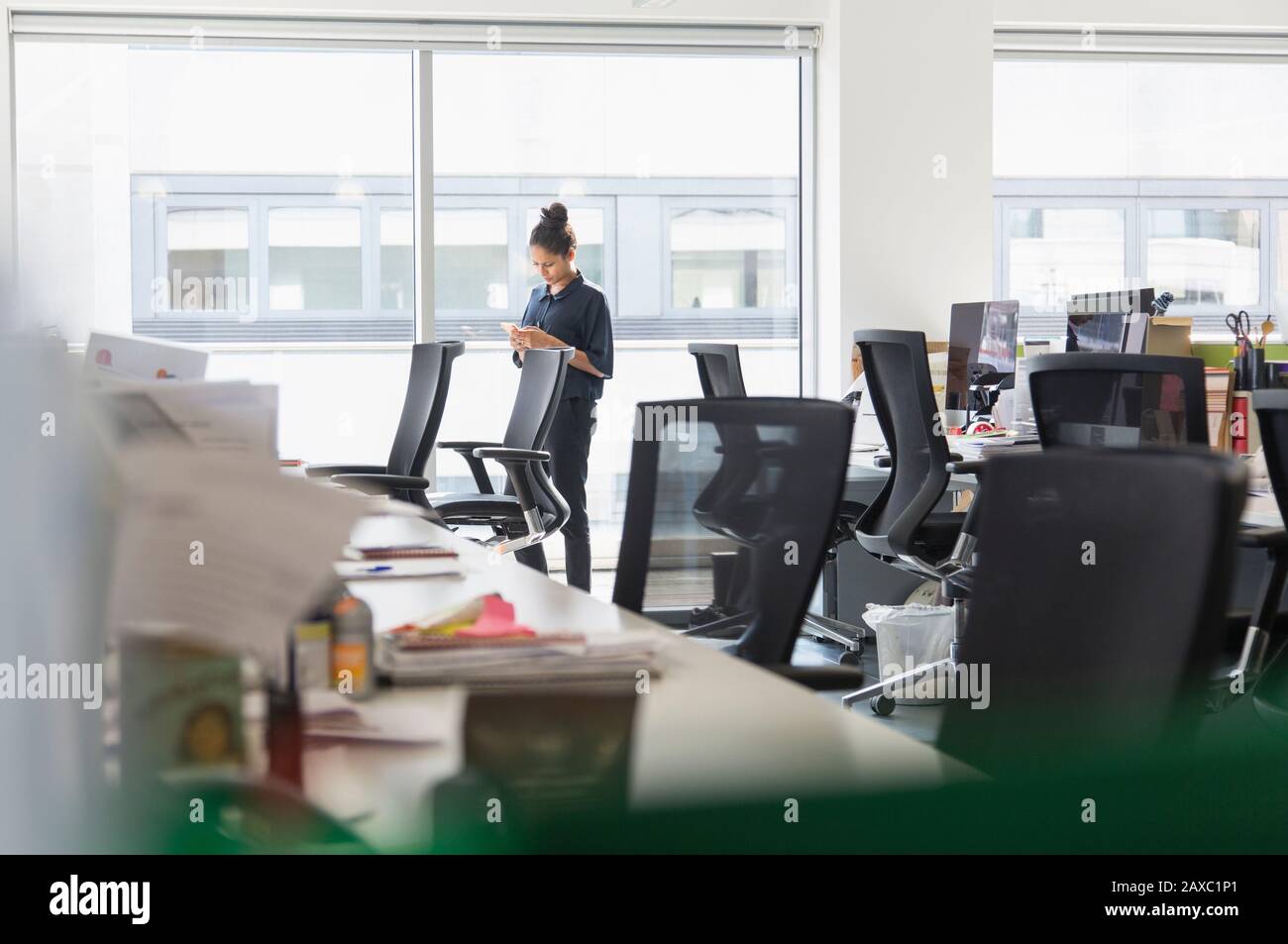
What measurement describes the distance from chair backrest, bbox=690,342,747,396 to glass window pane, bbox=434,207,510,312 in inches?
59.6

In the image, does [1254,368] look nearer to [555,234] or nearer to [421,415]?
[555,234]

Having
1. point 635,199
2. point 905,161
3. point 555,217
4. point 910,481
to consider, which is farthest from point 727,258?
point 910,481

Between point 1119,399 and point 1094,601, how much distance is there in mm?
1961

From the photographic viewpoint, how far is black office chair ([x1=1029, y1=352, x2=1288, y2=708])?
2875 millimetres

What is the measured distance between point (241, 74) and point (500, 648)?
5700 mm

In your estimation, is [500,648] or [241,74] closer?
[500,648]

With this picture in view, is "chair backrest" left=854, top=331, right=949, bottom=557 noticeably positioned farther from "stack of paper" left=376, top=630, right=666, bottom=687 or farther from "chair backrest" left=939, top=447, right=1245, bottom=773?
"stack of paper" left=376, top=630, right=666, bottom=687

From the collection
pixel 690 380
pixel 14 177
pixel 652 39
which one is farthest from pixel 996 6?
pixel 14 177

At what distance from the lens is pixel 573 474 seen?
509 cm

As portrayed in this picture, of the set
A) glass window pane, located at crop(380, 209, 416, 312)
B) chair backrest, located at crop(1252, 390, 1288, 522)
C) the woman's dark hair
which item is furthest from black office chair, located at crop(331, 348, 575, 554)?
chair backrest, located at crop(1252, 390, 1288, 522)

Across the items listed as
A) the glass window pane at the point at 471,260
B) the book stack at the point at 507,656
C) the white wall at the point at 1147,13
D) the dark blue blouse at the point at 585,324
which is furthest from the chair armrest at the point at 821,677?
the white wall at the point at 1147,13
